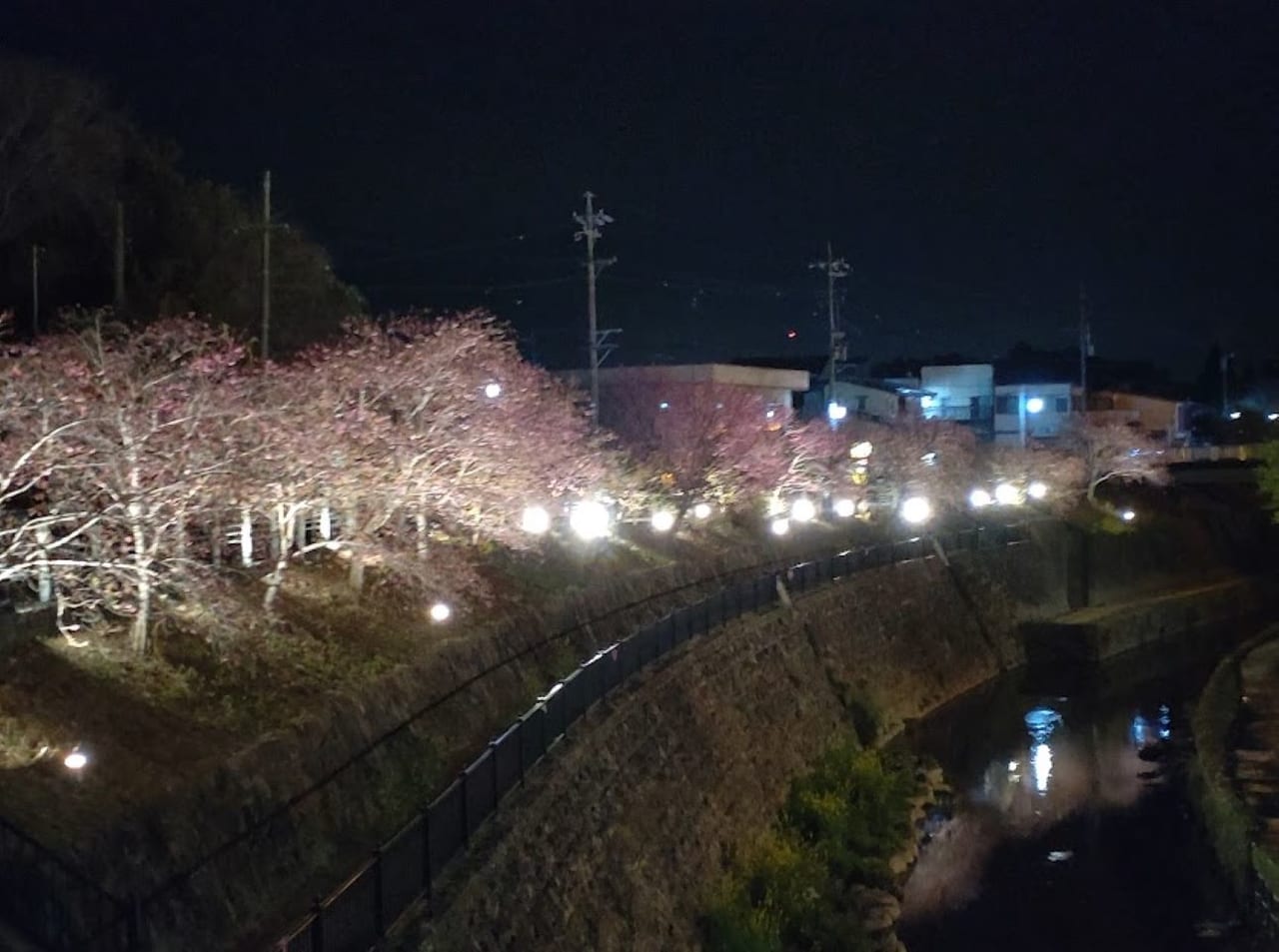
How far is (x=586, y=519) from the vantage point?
2920 centimetres

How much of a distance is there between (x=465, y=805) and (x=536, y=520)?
46.1 ft

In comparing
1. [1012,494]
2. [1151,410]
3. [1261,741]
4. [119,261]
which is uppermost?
[119,261]

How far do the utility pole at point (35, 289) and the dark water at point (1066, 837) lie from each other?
19777 millimetres

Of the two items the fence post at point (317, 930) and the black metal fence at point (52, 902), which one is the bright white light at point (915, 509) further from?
the fence post at point (317, 930)

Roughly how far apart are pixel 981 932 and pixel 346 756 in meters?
11.2

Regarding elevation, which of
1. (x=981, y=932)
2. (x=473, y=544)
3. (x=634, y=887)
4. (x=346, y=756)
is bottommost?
(x=981, y=932)

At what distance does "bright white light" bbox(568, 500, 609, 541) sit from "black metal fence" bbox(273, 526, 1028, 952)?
4.01 metres

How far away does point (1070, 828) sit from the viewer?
25969 mm

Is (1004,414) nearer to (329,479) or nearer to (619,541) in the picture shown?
(619,541)

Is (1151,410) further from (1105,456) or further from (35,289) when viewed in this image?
(35,289)

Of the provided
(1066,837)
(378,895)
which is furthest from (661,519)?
(378,895)

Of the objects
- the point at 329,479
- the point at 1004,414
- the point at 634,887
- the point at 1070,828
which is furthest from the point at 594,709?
the point at 1004,414

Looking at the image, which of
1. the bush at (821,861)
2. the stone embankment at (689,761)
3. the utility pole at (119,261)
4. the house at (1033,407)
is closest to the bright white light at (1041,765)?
the stone embankment at (689,761)

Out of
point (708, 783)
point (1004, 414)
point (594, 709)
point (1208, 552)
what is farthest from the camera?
point (1004, 414)
